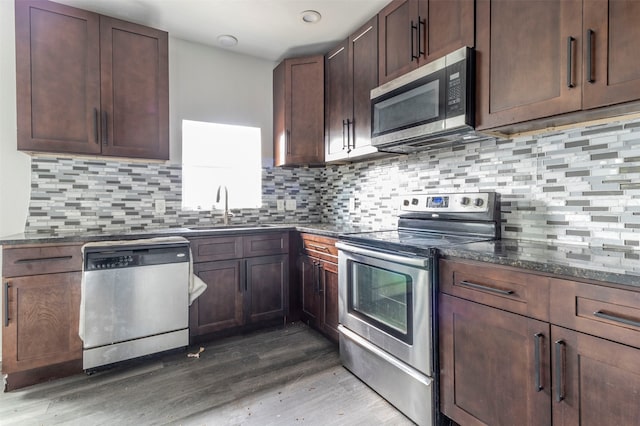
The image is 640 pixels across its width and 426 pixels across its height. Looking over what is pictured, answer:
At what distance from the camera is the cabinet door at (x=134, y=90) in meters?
2.33

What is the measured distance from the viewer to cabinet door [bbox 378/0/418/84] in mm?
1993

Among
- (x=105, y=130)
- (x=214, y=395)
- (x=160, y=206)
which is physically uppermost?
(x=105, y=130)

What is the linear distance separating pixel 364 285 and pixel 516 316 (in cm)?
90

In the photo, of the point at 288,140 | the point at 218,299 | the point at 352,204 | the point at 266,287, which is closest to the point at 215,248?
the point at 218,299

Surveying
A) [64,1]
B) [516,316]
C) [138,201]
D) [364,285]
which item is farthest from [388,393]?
[64,1]

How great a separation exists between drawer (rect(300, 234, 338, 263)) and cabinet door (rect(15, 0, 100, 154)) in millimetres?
1745

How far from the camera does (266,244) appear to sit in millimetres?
2748

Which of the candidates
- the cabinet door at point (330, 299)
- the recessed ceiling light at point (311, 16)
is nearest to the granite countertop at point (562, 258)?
the cabinet door at point (330, 299)

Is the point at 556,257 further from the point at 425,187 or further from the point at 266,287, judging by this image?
the point at 266,287

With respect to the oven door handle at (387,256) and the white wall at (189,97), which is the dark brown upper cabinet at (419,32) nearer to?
the oven door handle at (387,256)

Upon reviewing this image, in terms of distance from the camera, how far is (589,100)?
1282 mm

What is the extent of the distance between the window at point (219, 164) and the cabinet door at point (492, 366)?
229 centimetres

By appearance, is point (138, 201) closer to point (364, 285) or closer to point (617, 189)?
point (364, 285)

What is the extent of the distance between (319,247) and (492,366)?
4.83 feet
